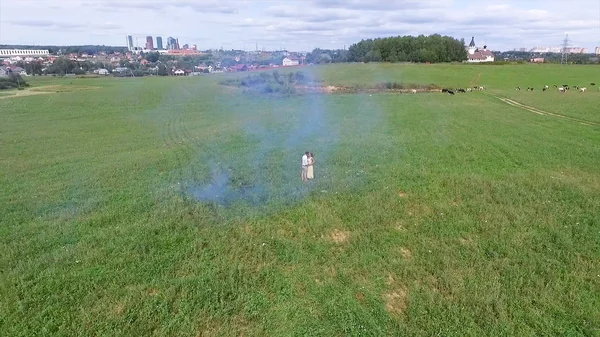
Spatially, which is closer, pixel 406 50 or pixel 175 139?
pixel 175 139

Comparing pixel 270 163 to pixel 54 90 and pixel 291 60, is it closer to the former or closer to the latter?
pixel 291 60

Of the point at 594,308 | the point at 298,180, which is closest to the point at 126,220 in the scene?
the point at 298,180

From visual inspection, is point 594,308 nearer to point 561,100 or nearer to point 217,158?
point 217,158

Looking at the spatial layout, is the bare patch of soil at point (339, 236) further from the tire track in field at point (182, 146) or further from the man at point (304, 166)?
the tire track in field at point (182, 146)

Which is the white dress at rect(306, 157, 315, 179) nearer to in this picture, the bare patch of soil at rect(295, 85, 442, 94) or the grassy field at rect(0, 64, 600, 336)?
the grassy field at rect(0, 64, 600, 336)

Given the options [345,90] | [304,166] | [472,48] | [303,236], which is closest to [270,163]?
[304,166]

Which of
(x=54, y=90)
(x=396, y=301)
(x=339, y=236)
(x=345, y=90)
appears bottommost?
(x=396, y=301)

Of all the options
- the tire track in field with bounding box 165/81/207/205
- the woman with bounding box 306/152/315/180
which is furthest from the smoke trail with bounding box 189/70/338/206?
the tire track in field with bounding box 165/81/207/205
